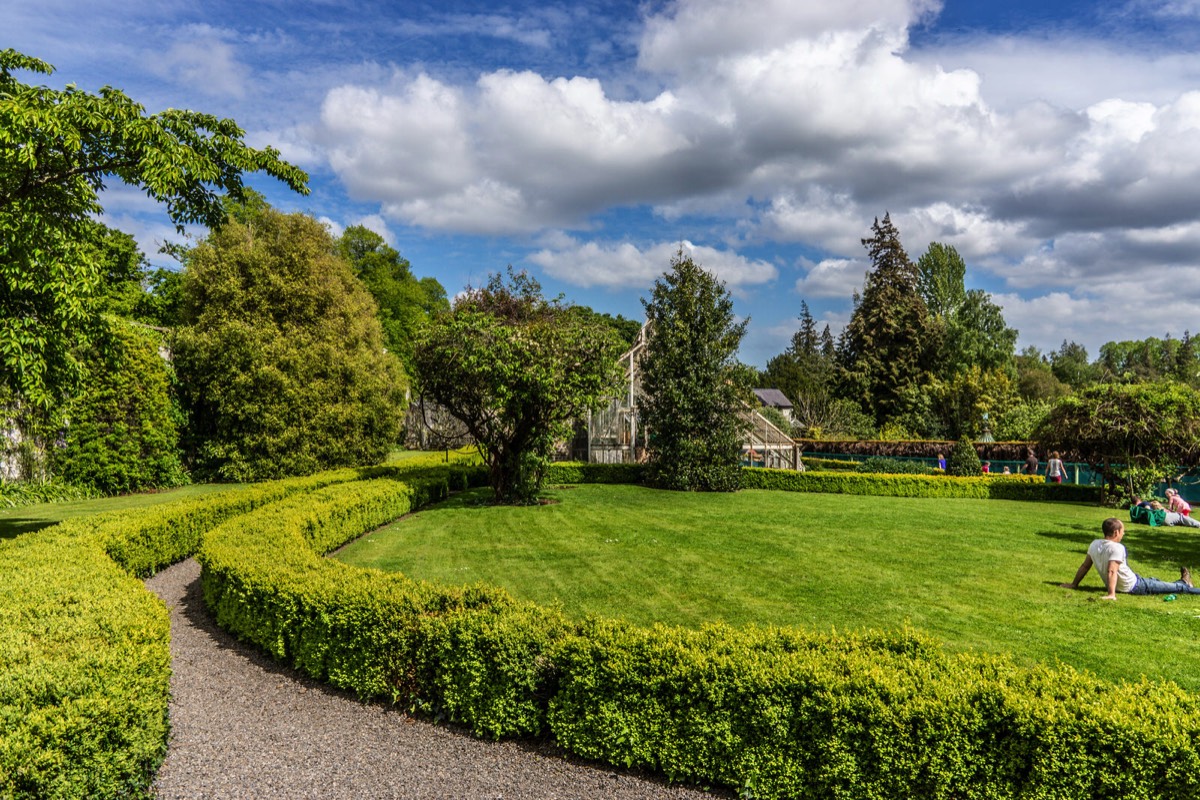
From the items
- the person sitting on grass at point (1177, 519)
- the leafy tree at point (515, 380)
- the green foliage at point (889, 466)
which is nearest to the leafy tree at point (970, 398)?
the green foliage at point (889, 466)

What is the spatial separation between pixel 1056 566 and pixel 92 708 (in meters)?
12.9

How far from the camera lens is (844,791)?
432 cm

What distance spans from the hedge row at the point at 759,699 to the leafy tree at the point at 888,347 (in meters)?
43.7

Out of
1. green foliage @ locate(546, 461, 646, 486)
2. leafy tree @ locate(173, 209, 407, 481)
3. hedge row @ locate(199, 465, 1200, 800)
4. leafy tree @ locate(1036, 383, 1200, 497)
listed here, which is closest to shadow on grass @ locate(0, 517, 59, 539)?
leafy tree @ locate(173, 209, 407, 481)

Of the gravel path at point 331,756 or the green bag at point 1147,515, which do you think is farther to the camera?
the green bag at point 1147,515

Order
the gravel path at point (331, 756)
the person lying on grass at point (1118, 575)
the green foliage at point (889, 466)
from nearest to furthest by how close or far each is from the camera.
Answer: the gravel path at point (331, 756) < the person lying on grass at point (1118, 575) < the green foliage at point (889, 466)

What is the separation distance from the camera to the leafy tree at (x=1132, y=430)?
17.4m

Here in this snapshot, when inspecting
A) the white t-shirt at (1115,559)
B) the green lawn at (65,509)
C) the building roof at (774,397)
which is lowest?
the green lawn at (65,509)

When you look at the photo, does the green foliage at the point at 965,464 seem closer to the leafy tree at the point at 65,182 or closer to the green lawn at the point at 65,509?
the leafy tree at the point at 65,182

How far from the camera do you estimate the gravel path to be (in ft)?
15.0

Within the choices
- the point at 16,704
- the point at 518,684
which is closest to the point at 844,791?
the point at 518,684

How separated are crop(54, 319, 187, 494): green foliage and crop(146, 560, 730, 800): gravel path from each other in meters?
15.7

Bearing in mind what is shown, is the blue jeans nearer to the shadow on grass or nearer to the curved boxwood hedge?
the curved boxwood hedge

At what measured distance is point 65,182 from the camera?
10.5 meters
